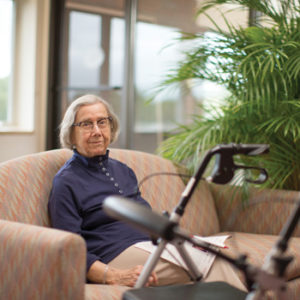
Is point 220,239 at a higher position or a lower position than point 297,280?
higher

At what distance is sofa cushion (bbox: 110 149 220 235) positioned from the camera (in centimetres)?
235

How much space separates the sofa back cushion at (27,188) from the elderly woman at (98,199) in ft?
0.26

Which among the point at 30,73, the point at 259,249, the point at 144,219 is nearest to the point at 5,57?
the point at 30,73

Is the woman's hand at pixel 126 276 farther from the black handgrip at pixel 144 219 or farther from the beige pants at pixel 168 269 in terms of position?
the black handgrip at pixel 144 219

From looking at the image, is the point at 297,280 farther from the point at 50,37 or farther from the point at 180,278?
the point at 50,37

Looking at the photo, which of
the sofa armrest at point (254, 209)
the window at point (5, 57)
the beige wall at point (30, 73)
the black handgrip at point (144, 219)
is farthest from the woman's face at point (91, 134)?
the window at point (5, 57)

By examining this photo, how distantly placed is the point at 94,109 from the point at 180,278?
0.82m

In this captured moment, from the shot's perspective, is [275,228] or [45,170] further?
[275,228]

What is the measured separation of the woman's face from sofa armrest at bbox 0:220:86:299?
57 centimetres

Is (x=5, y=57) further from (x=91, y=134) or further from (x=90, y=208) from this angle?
(x=90, y=208)

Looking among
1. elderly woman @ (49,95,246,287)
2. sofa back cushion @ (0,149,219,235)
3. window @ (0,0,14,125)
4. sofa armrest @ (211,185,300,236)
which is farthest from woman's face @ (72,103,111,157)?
window @ (0,0,14,125)

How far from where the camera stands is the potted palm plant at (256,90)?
231 cm

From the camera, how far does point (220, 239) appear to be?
202cm

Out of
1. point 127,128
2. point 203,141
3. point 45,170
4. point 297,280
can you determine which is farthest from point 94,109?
point 127,128
